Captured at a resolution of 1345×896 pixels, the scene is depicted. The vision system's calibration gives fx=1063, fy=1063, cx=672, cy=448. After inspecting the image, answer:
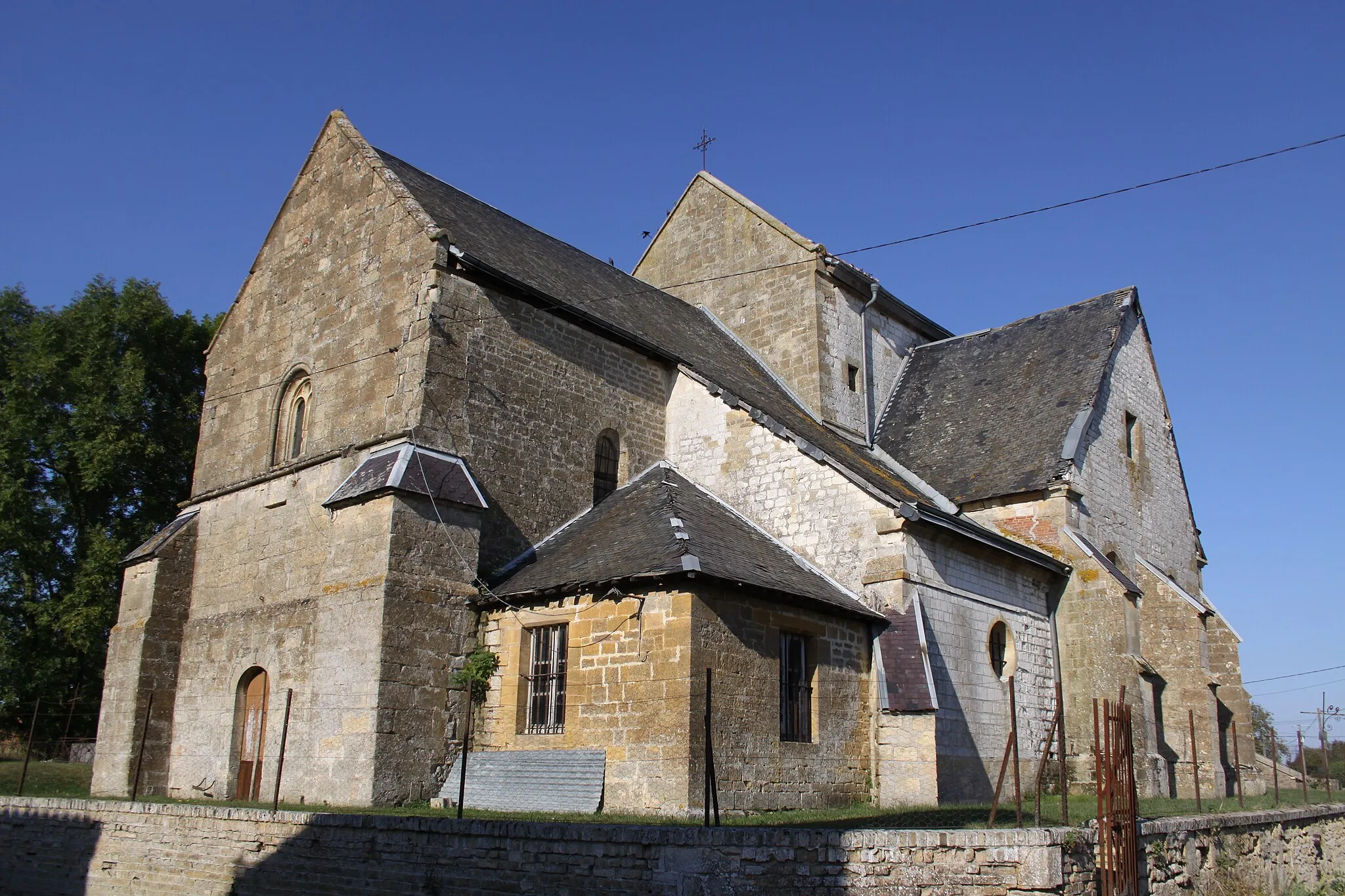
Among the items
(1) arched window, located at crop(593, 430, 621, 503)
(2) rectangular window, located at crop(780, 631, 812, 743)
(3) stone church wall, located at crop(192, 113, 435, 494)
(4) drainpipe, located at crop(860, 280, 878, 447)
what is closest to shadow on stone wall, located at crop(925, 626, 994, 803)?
(2) rectangular window, located at crop(780, 631, 812, 743)

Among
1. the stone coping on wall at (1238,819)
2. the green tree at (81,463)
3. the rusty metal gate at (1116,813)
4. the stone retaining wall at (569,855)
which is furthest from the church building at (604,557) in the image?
the green tree at (81,463)

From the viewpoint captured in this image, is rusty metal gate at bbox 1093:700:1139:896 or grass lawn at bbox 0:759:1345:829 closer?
rusty metal gate at bbox 1093:700:1139:896

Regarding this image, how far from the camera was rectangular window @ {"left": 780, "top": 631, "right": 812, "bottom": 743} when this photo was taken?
15.2 meters

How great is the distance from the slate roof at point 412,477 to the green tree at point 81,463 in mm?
13342

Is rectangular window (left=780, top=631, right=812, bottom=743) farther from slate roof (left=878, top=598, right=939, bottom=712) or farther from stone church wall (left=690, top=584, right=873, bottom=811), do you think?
slate roof (left=878, top=598, right=939, bottom=712)

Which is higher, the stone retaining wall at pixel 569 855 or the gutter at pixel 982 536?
the gutter at pixel 982 536

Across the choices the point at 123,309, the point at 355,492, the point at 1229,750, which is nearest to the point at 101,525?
the point at 123,309

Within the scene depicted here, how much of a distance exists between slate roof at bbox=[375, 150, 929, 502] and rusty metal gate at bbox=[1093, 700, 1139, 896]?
662 centimetres

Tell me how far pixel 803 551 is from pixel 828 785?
3790 millimetres

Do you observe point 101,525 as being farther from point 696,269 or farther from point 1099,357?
point 1099,357

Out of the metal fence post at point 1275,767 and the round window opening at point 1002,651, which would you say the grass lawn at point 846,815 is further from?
the round window opening at point 1002,651

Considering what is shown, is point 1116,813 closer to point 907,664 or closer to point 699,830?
point 699,830

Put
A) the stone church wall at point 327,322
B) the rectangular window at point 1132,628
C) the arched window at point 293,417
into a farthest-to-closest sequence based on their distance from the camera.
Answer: the rectangular window at point 1132,628 → the arched window at point 293,417 → the stone church wall at point 327,322

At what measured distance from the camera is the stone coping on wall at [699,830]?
922cm
